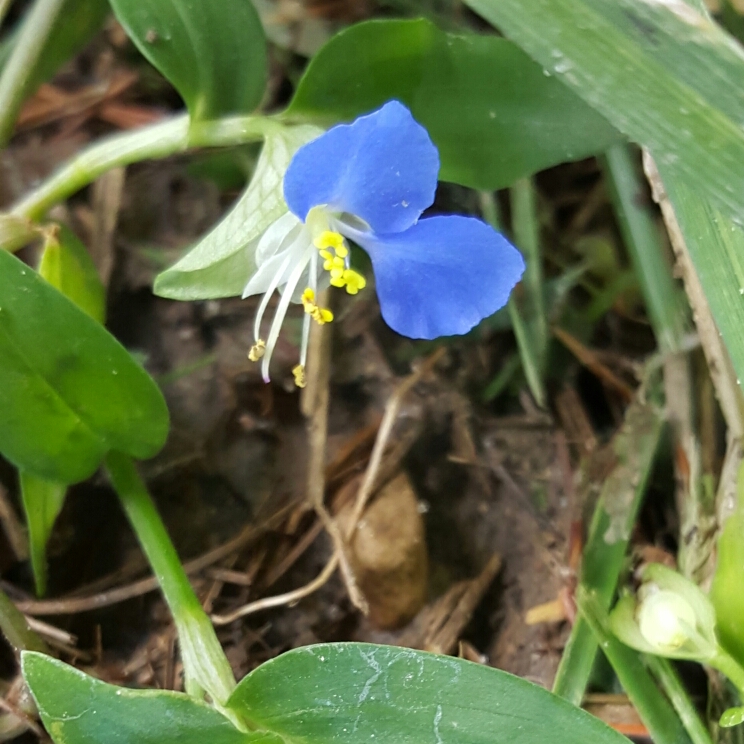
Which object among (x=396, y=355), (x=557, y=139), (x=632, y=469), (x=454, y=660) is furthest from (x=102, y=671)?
(x=557, y=139)

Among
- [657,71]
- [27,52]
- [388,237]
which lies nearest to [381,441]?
[388,237]

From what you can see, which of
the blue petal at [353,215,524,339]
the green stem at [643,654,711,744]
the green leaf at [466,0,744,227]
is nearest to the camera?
the green leaf at [466,0,744,227]

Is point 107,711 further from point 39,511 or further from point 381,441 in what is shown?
point 381,441

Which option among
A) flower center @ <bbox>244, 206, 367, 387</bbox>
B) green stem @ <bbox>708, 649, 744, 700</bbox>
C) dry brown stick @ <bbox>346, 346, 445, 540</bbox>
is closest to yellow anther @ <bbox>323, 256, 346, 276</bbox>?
flower center @ <bbox>244, 206, 367, 387</bbox>

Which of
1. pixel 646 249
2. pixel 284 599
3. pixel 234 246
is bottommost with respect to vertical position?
pixel 284 599

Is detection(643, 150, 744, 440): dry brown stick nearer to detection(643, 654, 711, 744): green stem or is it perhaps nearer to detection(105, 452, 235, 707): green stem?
detection(643, 654, 711, 744): green stem

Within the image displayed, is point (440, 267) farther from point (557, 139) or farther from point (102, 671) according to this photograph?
point (102, 671)

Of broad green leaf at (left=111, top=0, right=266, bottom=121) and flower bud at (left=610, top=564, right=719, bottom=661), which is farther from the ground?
broad green leaf at (left=111, top=0, right=266, bottom=121)
